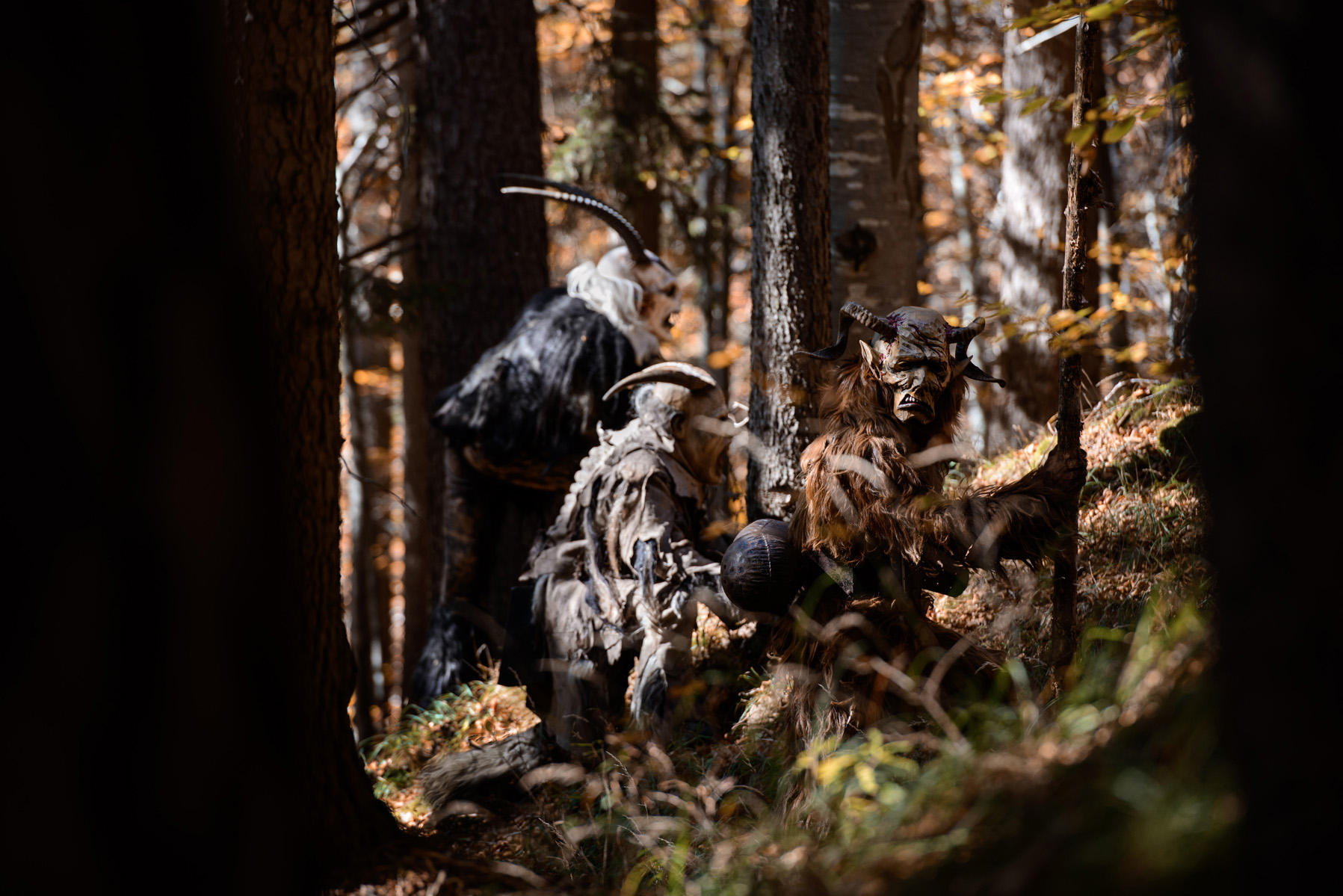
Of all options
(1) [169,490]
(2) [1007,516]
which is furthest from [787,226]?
(1) [169,490]

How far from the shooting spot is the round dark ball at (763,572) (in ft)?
10.5

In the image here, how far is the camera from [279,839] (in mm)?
2736

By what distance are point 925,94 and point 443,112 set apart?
5.35m

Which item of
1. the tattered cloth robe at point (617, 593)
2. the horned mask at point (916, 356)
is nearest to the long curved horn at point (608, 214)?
the tattered cloth robe at point (617, 593)

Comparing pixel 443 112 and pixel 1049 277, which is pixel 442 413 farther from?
pixel 1049 277

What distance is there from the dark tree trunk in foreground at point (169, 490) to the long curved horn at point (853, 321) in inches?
70.4

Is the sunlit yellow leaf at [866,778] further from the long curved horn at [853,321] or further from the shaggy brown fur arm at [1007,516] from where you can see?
the long curved horn at [853,321]

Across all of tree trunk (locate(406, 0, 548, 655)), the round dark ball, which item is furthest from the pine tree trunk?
tree trunk (locate(406, 0, 548, 655))

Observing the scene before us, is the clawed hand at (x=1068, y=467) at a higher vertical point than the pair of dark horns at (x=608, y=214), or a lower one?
lower

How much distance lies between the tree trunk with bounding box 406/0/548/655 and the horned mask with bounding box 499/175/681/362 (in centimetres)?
Result: 181

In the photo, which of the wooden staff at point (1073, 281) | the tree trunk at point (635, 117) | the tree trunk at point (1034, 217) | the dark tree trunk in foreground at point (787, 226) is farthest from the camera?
the tree trunk at point (635, 117)

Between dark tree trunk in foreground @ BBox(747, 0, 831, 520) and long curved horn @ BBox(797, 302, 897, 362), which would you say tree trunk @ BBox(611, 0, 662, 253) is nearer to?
dark tree trunk in foreground @ BBox(747, 0, 831, 520)

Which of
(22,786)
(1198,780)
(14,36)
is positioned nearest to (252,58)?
(14,36)

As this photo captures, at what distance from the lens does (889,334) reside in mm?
3184
